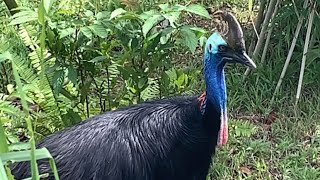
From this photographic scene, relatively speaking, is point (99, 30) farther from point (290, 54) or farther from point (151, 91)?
point (290, 54)

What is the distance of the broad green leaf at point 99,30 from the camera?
10.2 ft

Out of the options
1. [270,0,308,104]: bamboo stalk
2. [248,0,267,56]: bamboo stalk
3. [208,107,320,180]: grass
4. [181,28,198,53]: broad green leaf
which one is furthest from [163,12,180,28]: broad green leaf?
[248,0,267,56]: bamboo stalk

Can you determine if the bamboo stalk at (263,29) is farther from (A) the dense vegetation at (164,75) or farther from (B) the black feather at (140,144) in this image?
(B) the black feather at (140,144)

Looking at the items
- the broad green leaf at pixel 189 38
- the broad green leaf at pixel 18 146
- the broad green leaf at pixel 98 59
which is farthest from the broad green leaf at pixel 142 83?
the broad green leaf at pixel 18 146

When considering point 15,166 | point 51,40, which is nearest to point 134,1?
point 51,40

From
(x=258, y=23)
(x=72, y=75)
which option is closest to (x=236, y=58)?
(x=72, y=75)

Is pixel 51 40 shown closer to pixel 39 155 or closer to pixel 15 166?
pixel 15 166

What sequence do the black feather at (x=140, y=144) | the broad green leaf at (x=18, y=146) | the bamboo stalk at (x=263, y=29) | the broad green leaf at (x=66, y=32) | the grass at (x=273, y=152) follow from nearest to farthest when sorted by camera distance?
1. the broad green leaf at (x=18, y=146)
2. the black feather at (x=140, y=144)
3. the broad green leaf at (x=66, y=32)
4. the grass at (x=273, y=152)
5. the bamboo stalk at (x=263, y=29)

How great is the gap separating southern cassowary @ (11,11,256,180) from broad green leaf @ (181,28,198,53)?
82 millimetres

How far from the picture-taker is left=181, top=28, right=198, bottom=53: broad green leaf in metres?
3.17

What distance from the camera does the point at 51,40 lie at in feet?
10.9

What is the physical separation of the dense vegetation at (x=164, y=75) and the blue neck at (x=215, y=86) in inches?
5.4

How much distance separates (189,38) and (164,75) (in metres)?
0.40

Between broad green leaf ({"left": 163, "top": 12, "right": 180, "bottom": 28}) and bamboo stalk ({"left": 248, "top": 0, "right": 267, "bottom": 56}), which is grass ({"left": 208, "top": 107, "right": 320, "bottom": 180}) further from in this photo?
broad green leaf ({"left": 163, "top": 12, "right": 180, "bottom": 28})
